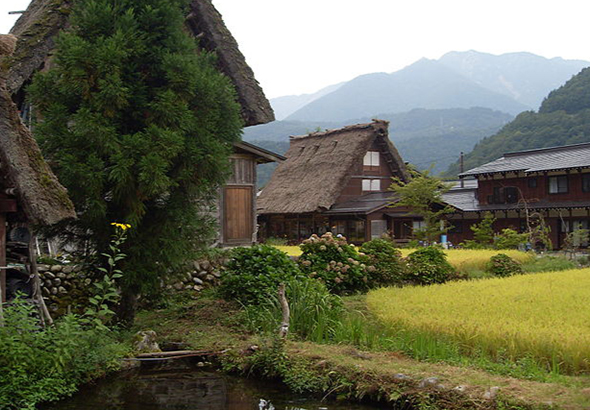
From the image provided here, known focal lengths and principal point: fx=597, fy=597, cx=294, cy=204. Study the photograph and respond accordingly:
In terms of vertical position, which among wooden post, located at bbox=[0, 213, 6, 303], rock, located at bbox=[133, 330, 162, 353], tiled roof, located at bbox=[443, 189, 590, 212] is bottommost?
rock, located at bbox=[133, 330, 162, 353]

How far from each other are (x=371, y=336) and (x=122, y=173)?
3704 millimetres

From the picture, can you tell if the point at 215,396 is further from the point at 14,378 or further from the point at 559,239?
the point at 559,239

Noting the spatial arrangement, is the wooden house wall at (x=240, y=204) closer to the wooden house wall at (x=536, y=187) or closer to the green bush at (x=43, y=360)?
the green bush at (x=43, y=360)

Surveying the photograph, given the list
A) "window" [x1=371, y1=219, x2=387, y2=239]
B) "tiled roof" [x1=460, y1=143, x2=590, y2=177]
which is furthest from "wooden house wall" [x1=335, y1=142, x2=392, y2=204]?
"tiled roof" [x1=460, y1=143, x2=590, y2=177]

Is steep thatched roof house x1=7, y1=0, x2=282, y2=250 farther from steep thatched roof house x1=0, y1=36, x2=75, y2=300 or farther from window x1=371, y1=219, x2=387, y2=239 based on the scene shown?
window x1=371, y1=219, x2=387, y2=239

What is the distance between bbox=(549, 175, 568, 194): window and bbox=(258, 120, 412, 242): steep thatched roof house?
6.98 m

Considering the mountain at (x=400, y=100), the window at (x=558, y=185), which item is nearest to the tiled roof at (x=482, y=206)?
the window at (x=558, y=185)

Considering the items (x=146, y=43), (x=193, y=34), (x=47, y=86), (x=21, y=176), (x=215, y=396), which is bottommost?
(x=215, y=396)

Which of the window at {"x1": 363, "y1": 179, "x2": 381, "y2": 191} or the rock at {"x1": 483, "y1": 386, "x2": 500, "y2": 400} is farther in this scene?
the window at {"x1": 363, "y1": 179, "x2": 381, "y2": 191}

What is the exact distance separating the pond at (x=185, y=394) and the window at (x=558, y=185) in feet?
83.4

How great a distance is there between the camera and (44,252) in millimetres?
10883

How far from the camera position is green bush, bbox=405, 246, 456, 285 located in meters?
13.1

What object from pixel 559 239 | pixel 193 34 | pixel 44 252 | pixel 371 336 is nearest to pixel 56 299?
pixel 44 252

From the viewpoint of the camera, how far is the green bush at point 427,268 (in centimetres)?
1308
